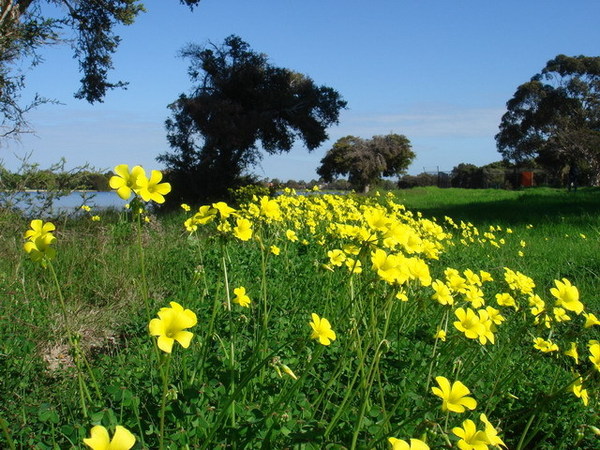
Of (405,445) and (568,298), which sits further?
(568,298)

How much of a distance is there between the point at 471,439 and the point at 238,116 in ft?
37.4

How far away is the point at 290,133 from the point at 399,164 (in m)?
24.4

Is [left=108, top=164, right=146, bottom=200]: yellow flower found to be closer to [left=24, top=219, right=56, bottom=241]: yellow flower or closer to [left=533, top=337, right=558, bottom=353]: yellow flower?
[left=24, top=219, right=56, bottom=241]: yellow flower

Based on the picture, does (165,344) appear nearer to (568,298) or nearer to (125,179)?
(125,179)

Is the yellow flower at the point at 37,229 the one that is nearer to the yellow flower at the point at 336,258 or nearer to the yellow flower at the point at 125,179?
the yellow flower at the point at 125,179

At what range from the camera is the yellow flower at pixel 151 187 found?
1351 millimetres

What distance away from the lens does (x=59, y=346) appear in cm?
268

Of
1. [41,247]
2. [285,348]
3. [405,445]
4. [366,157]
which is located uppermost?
[366,157]

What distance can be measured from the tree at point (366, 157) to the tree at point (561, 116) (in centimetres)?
749

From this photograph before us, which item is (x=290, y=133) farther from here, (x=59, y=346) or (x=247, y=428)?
(x=247, y=428)

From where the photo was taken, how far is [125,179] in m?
1.37

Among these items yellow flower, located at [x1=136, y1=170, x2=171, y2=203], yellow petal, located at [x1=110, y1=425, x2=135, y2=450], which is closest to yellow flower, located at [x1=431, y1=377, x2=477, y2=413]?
yellow petal, located at [x1=110, y1=425, x2=135, y2=450]

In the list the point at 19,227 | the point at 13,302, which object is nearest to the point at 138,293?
the point at 13,302

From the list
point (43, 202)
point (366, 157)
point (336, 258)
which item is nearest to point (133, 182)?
point (336, 258)
